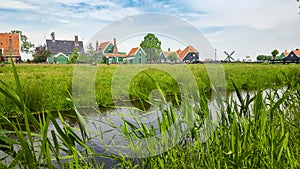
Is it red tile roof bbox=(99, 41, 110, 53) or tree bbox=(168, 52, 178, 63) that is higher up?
red tile roof bbox=(99, 41, 110, 53)

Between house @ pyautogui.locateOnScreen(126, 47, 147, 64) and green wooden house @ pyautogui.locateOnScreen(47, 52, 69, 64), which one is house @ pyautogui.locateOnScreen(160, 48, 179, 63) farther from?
green wooden house @ pyautogui.locateOnScreen(47, 52, 69, 64)

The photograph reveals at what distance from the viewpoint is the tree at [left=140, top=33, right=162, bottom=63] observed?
181 cm

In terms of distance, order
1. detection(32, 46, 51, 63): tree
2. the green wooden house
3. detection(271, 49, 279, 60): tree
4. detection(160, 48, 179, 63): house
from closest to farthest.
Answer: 1. detection(160, 48, 179, 63): house
2. the green wooden house
3. detection(32, 46, 51, 63): tree
4. detection(271, 49, 279, 60): tree

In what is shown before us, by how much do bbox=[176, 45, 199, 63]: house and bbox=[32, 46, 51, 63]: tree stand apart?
31.9 metres

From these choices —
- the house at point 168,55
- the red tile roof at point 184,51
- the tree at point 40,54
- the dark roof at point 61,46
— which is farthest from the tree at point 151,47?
the dark roof at point 61,46

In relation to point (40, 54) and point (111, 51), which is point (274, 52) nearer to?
point (40, 54)

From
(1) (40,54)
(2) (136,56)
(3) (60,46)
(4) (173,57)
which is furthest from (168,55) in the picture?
(3) (60,46)

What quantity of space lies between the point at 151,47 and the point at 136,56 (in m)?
0.15

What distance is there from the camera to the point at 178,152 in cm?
164

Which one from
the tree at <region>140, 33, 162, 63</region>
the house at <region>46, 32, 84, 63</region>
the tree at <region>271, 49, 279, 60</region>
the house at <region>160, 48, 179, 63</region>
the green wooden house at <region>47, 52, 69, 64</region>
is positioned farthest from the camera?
the house at <region>46, 32, 84, 63</region>

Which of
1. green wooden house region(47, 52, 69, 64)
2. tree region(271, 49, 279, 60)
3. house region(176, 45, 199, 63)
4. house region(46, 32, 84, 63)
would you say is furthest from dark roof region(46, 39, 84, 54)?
house region(176, 45, 199, 63)

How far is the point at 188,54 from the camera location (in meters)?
1.89

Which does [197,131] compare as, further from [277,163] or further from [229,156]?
[277,163]

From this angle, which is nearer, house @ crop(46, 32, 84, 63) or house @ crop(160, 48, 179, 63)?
house @ crop(160, 48, 179, 63)
